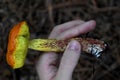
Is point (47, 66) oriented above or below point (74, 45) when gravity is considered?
below

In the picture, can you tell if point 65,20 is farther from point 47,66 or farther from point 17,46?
point 17,46

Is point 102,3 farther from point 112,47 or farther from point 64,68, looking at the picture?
point 64,68

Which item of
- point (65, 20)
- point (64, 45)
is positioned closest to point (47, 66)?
point (64, 45)

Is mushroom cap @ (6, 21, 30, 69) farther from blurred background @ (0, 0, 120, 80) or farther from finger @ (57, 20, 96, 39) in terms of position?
blurred background @ (0, 0, 120, 80)

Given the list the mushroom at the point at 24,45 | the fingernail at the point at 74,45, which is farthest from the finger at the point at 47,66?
the fingernail at the point at 74,45

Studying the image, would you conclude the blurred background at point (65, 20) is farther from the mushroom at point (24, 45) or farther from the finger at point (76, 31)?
the mushroom at point (24, 45)

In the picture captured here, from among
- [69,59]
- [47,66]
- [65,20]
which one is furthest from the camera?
[65,20]
